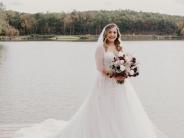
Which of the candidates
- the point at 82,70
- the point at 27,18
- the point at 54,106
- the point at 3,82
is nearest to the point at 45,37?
the point at 27,18

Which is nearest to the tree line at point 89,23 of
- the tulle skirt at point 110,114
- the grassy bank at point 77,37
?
the grassy bank at point 77,37

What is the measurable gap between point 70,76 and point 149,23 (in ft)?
188

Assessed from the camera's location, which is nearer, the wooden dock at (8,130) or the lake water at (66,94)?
the wooden dock at (8,130)

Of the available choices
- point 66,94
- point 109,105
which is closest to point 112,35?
point 109,105

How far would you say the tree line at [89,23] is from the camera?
76.1 m

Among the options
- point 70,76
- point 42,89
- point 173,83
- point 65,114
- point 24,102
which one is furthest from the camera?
point 70,76

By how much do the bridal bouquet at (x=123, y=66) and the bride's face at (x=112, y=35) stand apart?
22 cm

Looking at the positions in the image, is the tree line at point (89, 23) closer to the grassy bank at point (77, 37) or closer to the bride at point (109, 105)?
the grassy bank at point (77, 37)

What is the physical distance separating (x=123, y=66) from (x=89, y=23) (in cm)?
7102

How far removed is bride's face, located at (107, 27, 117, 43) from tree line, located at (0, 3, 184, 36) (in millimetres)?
65626

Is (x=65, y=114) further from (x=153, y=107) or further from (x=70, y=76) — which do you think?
(x=70, y=76)

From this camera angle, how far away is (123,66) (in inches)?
280

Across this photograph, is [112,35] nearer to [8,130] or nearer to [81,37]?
[8,130]

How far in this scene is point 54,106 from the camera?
13859 millimetres
